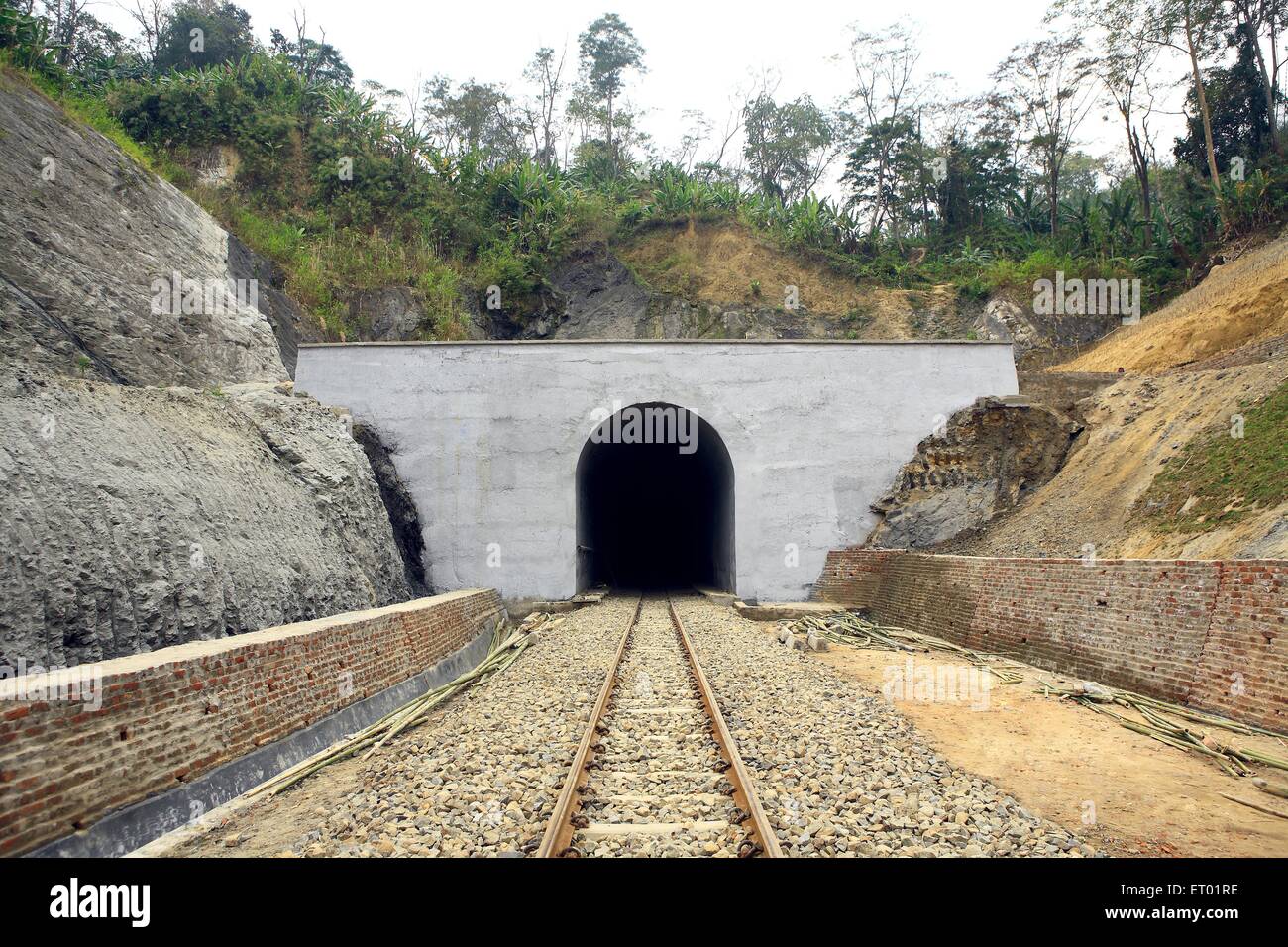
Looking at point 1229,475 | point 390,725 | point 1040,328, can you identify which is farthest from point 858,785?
point 1040,328

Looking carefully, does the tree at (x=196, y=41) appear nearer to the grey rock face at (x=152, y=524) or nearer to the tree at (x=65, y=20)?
the tree at (x=65, y=20)

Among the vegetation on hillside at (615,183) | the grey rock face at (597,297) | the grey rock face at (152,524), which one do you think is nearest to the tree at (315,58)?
the vegetation on hillside at (615,183)

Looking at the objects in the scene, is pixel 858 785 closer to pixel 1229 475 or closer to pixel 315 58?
pixel 1229 475

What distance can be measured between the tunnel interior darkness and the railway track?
9.79 metres

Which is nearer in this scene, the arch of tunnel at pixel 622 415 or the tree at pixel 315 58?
the arch of tunnel at pixel 622 415

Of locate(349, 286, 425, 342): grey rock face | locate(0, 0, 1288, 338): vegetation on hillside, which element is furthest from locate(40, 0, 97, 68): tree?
locate(349, 286, 425, 342): grey rock face

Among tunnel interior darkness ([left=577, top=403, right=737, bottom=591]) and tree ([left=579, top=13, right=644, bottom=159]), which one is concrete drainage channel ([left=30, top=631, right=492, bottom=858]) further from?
tree ([left=579, top=13, right=644, bottom=159])

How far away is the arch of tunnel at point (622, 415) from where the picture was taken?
16.2 m

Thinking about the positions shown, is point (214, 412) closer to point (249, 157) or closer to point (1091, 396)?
point (1091, 396)

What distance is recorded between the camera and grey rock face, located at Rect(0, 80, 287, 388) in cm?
1130

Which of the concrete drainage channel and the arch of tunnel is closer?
the concrete drainage channel

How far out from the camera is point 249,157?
1098 inches

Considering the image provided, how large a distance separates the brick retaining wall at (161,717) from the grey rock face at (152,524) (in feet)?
4.60
